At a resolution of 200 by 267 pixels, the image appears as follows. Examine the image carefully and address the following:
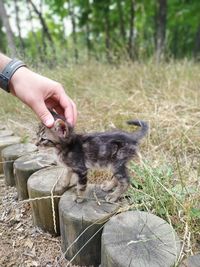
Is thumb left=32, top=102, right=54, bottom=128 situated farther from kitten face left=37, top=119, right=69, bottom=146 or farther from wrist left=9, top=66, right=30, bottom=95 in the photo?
→ wrist left=9, top=66, right=30, bottom=95

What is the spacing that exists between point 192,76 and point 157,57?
134cm

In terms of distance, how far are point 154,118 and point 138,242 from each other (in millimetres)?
2138

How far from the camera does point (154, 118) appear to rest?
3396mm

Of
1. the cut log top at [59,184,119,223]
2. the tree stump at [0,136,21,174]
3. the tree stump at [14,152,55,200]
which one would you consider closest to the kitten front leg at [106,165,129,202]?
the cut log top at [59,184,119,223]

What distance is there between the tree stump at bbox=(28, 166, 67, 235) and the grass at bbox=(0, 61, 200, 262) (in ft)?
1.51

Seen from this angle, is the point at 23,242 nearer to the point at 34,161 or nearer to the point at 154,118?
the point at 34,161

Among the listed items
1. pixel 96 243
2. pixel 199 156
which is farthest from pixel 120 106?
pixel 96 243

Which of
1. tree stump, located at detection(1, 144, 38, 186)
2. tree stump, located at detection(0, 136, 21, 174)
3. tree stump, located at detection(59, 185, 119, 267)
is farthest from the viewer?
tree stump, located at detection(0, 136, 21, 174)

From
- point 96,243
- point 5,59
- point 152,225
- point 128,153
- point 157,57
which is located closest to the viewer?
point 152,225

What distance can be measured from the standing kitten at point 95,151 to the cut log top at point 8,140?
45.0 inches

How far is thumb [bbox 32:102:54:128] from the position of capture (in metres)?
1.83

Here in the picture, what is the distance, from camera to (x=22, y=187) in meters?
2.39

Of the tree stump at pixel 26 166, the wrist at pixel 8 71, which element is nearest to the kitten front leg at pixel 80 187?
the tree stump at pixel 26 166

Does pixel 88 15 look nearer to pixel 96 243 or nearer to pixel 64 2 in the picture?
pixel 64 2
